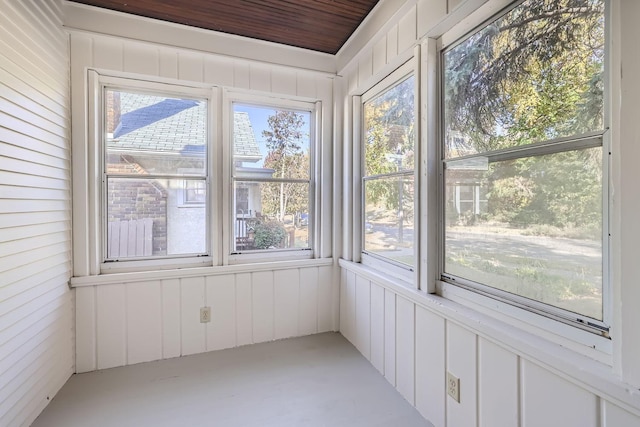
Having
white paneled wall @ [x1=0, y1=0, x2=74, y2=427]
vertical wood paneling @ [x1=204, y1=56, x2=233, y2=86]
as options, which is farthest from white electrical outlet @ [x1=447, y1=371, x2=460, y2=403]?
vertical wood paneling @ [x1=204, y1=56, x2=233, y2=86]

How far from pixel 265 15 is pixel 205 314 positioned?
7.38ft

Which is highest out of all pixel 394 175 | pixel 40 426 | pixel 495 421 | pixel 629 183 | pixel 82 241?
pixel 394 175

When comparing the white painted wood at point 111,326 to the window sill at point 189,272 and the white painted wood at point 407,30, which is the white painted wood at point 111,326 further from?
the white painted wood at point 407,30

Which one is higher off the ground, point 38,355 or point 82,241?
point 82,241

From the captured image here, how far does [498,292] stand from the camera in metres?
1.40

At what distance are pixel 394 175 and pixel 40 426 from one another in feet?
8.18

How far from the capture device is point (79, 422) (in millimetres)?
1670

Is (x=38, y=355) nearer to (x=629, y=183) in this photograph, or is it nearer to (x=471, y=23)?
(x=629, y=183)

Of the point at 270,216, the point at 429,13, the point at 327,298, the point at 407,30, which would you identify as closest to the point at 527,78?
the point at 429,13

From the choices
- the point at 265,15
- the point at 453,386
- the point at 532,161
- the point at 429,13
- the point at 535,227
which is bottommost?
the point at 453,386

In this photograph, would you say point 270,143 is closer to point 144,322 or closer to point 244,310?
point 244,310

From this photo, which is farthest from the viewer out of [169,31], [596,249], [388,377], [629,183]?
[169,31]

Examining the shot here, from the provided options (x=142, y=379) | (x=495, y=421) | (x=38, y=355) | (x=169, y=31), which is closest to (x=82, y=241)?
(x=38, y=355)

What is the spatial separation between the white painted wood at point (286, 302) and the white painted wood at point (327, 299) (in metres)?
0.22
